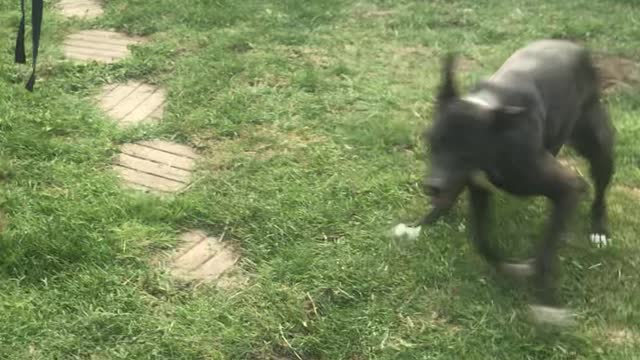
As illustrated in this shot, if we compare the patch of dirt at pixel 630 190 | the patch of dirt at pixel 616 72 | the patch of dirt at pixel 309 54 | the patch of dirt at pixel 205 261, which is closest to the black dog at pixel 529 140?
the patch of dirt at pixel 630 190

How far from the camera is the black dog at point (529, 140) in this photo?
289 centimetres

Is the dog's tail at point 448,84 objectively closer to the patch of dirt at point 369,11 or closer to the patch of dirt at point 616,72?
the patch of dirt at point 616,72

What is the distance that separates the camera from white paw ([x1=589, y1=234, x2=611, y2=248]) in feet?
12.4

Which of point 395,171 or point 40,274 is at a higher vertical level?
point 395,171

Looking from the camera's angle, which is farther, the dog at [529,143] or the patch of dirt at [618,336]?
the patch of dirt at [618,336]

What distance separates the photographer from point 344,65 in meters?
5.79

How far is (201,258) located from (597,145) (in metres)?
1.90

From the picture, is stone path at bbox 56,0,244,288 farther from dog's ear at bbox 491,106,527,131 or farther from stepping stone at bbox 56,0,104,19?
dog's ear at bbox 491,106,527,131

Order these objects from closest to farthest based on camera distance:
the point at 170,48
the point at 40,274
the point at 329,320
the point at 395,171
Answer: the point at 329,320 → the point at 40,274 → the point at 395,171 → the point at 170,48

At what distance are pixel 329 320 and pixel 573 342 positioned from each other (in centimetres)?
98

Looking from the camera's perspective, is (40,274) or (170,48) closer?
(40,274)

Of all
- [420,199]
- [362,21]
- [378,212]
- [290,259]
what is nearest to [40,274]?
[290,259]

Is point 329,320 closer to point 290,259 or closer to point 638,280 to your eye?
point 290,259

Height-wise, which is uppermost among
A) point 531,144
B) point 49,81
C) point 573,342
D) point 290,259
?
point 531,144
